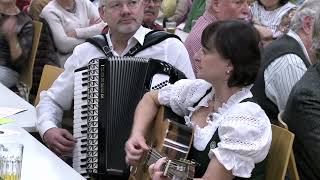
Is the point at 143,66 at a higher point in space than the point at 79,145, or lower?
higher

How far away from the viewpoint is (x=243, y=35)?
2000mm

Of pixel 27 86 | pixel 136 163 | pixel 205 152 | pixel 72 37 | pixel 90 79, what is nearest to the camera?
pixel 205 152

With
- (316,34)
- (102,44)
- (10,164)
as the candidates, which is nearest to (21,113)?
A: (102,44)

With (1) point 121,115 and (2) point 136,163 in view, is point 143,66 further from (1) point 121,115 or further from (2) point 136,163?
(2) point 136,163

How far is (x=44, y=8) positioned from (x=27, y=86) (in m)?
0.69

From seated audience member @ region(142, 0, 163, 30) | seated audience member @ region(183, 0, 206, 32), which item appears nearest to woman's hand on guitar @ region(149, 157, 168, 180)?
seated audience member @ region(142, 0, 163, 30)

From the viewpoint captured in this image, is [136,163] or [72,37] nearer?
[136,163]

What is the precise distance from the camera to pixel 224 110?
205 cm

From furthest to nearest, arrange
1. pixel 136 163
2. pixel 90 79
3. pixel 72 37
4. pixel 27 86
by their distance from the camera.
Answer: pixel 72 37 → pixel 27 86 → pixel 90 79 → pixel 136 163

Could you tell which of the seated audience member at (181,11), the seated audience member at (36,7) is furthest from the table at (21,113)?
the seated audience member at (181,11)

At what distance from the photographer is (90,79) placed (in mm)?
2527

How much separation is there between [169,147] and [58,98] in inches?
37.0

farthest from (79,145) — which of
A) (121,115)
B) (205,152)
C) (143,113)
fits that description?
(205,152)

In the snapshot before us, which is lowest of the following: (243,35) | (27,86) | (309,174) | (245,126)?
(27,86)
